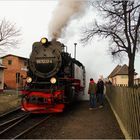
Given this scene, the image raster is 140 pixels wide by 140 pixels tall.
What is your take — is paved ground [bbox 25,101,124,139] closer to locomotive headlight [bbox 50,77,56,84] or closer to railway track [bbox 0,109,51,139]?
railway track [bbox 0,109,51,139]

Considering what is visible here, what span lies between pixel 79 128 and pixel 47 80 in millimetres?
4701

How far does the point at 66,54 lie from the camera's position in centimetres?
1552

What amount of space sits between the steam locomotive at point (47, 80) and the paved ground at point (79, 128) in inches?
35.1

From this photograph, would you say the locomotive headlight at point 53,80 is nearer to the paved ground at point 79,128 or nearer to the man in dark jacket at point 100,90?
→ the paved ground at point 79,128

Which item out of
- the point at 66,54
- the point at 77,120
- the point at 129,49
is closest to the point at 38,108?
the point at 77,120

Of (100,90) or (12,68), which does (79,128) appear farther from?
(12,68)

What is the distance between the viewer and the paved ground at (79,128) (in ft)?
30.6

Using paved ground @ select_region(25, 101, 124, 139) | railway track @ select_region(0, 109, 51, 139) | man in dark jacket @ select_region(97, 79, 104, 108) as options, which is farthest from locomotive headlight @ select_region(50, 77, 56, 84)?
man in dark jacket @ select_region(97, 79, 104, 108)

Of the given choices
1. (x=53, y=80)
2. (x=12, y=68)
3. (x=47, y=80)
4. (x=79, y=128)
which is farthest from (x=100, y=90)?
(x=12, y=68)

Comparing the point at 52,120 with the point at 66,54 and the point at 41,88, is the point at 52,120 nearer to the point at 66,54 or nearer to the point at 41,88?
the point at 41,88

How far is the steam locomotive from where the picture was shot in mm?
13586

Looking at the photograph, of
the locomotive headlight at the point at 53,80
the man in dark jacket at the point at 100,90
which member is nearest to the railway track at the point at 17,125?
the locomotive headlight at the point at 53,80

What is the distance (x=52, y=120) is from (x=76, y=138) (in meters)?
3.92

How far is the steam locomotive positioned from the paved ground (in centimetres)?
Result: 89
